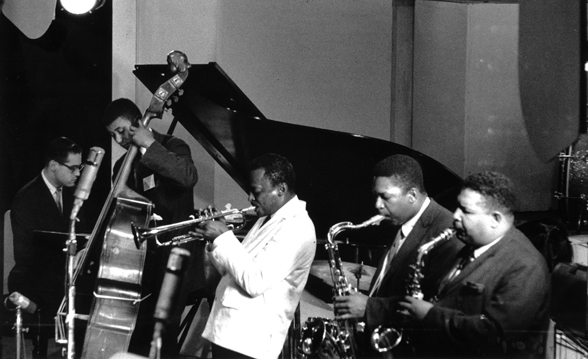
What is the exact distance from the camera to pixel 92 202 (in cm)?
367

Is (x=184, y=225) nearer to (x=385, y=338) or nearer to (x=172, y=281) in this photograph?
(x=172, y=281)

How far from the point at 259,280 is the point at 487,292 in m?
0.82

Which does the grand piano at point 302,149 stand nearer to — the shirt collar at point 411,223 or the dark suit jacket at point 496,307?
the shirt collar at point 411,223

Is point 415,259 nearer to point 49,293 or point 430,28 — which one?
point 430,28

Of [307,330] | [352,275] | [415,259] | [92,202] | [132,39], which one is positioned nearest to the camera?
[415,259]

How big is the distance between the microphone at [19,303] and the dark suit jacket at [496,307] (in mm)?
1824

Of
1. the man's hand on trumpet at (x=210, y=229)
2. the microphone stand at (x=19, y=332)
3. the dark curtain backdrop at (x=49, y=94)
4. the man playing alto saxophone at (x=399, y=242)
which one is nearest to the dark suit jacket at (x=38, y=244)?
the dark curtain backdrop at (x=49, y=94)

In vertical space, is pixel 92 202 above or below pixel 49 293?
above

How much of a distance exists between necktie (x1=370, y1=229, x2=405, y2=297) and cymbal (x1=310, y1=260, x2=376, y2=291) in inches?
17.1

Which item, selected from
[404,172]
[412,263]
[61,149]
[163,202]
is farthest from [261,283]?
[61,149]

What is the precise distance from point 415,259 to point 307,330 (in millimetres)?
644

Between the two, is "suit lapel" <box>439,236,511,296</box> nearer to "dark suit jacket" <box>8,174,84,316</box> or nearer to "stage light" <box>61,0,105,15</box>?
"dark suit jacket" <box>8,174,84,316</box>

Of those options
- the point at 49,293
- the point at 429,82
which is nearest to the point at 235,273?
the point at 49,293

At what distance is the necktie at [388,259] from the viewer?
2762 mm
